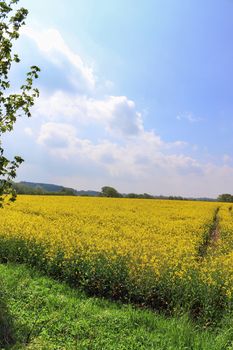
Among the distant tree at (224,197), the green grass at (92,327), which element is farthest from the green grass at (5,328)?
the distant tree at (224,197)

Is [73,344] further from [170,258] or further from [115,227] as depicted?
[115,227]

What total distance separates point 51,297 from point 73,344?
7.16 feet

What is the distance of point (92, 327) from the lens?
716cm

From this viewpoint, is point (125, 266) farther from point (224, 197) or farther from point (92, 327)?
point (224, 197)

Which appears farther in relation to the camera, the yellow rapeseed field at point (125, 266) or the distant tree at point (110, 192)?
the distant tree at point (110, 192)

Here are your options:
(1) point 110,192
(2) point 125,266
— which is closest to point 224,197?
(1) point 110,192

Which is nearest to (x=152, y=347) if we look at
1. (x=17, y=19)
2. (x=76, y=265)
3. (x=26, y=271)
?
(x=76, y=265)

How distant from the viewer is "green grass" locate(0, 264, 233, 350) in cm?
659

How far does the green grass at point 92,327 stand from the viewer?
659 centimetres

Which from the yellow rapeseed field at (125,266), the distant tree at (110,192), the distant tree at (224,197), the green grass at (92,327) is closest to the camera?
the green grass at (92,327)

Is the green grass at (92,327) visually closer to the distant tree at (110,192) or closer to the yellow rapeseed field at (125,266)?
the yellow rapeseed field at (125,266)

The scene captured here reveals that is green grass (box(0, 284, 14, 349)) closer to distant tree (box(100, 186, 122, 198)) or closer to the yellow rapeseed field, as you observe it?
the yellow rapeseed field

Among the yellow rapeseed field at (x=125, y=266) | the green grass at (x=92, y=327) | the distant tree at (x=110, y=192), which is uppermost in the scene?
the distant tree at (x=110, y=192)

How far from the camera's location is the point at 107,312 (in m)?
7.96
